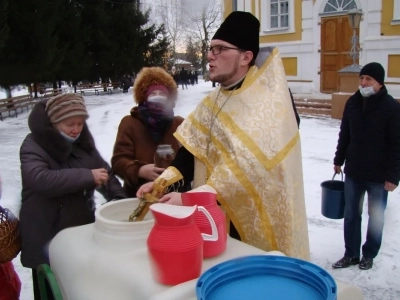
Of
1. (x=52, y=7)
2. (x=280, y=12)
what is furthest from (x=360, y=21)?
(x=52, y=7)

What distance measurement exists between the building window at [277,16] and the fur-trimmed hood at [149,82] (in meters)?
13.2

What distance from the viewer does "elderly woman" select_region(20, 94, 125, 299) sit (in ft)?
7.34

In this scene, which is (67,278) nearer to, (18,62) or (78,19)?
(18,62)

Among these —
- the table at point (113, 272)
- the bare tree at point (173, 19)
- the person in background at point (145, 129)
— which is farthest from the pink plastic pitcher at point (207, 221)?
the bare tree at point (173, 19)

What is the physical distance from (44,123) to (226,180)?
3.45 feet

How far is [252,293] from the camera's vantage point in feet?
3.71

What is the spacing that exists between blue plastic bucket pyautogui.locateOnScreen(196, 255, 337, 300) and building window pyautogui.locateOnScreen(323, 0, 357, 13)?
13940 millimetres

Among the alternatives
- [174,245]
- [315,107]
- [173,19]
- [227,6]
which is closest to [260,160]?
[174,245]

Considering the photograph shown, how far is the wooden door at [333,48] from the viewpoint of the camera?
14.0 meters

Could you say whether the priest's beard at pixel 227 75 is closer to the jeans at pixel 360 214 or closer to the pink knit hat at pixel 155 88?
the pink knit hat at pixel 155 88

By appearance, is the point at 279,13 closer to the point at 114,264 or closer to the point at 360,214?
the point at 360,214

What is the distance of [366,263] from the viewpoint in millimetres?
3656

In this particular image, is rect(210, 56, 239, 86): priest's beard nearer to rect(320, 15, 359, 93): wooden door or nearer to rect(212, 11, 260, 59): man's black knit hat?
rect(212, 11, 260, 59): man's black knit hat

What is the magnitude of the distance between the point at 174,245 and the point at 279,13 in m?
15.3
